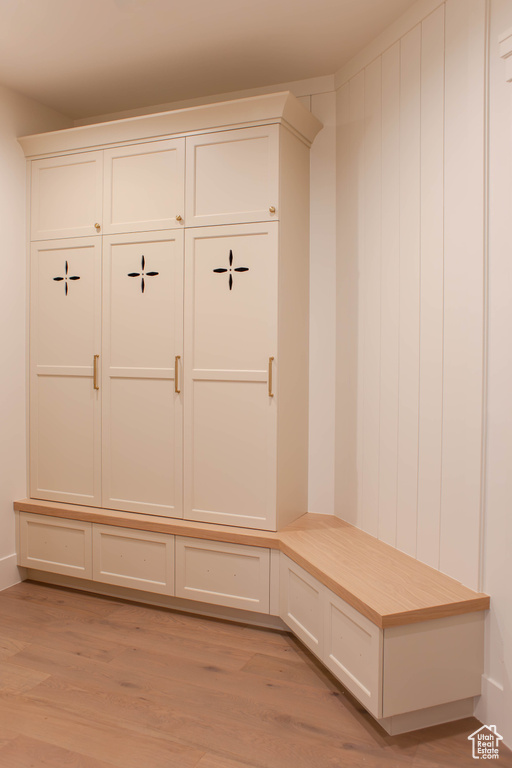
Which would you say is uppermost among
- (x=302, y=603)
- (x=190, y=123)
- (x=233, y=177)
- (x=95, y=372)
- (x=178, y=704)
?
(x=190, y=123)

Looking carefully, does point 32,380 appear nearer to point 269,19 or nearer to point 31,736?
point 31,736

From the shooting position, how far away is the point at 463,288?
197 cm

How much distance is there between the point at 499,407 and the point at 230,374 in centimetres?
124

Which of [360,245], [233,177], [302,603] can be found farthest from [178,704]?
[233,177]

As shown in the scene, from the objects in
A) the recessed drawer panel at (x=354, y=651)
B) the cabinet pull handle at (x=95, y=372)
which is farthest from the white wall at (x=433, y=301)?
the cabinet pull handle at (x=95, y=372)

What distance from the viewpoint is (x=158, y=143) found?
2.73 meters

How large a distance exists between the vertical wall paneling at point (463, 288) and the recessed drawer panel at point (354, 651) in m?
0.43

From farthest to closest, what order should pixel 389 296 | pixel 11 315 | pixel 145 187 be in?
pixel 11 315 < pixel 145 187 < pixel 389 296

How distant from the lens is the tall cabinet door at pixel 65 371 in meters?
2.93

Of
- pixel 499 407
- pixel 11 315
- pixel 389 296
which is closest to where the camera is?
pixel 499 407

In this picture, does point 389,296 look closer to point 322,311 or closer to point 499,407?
point 322,311

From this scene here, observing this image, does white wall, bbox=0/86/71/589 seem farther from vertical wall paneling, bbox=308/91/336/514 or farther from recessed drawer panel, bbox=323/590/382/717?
recessed drawer panel, bbox=323/590/382/717

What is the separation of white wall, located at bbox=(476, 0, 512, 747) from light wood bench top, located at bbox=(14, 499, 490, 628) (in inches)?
4.2

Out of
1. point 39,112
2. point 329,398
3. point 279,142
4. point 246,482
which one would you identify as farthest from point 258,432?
point 39,112
